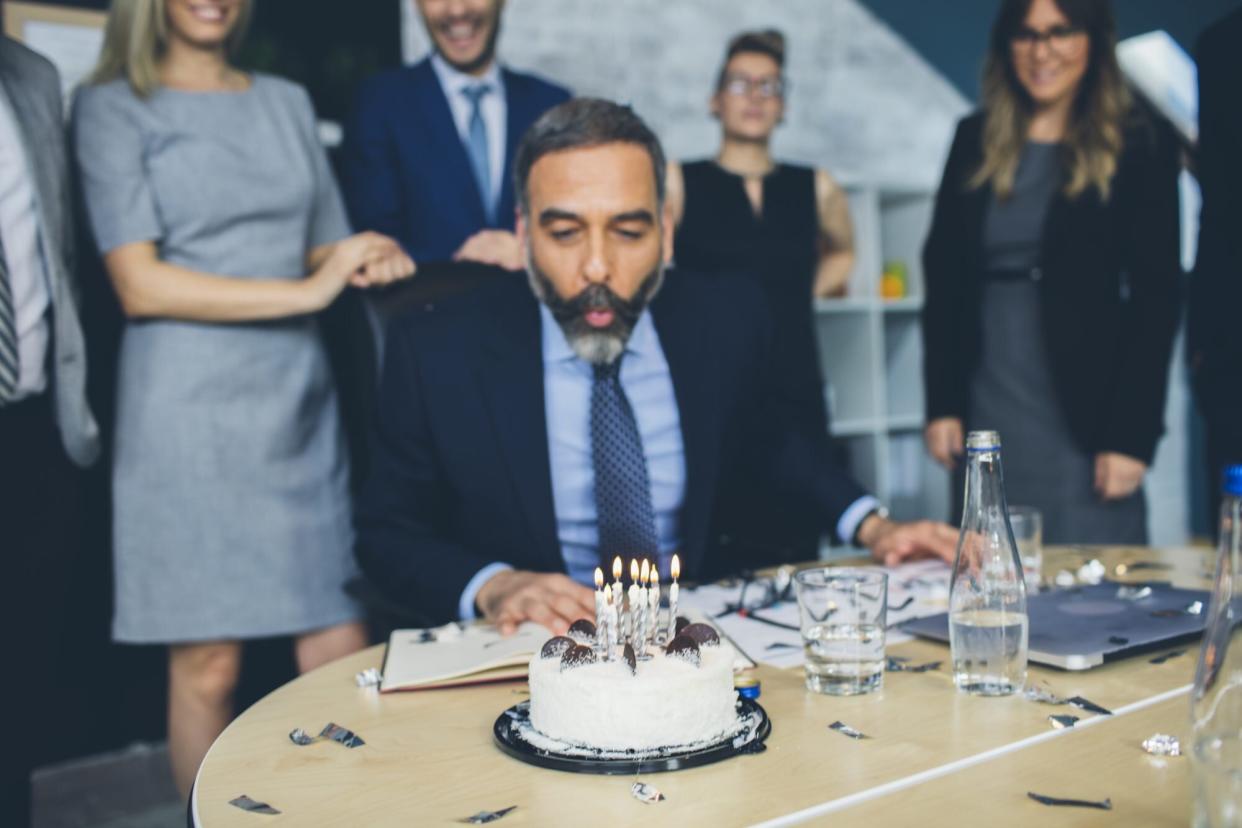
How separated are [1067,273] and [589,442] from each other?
1.34 m

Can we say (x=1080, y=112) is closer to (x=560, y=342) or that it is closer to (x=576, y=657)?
(x=560, y=342)

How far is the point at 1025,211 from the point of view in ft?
8.97

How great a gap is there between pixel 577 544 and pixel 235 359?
0.88 m

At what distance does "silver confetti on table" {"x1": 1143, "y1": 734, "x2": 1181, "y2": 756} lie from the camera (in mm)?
944

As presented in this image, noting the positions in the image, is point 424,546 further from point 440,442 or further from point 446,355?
point 446,355

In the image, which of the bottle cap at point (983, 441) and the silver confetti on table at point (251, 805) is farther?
the bottle cap at point (983, 441)

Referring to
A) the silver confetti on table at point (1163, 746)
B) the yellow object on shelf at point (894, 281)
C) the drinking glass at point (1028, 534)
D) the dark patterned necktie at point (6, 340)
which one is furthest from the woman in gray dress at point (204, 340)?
the yellow object on shelf at point (894, 281)

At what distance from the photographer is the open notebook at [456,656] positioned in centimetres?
121

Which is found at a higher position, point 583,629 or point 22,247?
point 22,247

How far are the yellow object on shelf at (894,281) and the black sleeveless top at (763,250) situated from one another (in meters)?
1.67

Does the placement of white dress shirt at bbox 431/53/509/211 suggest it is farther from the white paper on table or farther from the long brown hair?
the white paper on table

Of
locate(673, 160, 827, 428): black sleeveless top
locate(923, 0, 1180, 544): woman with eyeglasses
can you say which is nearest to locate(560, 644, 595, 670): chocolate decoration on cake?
locate(923, 0, 1180, 544): woman with eyeglasses

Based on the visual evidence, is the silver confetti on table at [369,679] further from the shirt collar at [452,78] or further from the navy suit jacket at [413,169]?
the shirt collar at [452,78]

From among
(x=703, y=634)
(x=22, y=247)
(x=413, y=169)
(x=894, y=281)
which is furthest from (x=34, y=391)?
(x=894, y=281)
